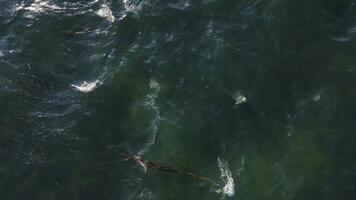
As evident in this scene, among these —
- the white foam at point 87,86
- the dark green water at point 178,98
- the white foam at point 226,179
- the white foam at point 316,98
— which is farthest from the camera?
the white foam at point 87,86

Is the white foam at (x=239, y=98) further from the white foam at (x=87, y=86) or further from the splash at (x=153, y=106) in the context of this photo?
the white foam at (x=87, y=86)

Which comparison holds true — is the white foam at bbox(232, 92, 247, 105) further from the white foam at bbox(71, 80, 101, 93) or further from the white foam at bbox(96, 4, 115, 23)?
the white foam at bbox(96, 4, 115, 23)

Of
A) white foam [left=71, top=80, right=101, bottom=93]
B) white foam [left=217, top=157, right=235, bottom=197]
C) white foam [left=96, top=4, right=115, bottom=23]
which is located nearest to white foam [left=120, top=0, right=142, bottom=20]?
white foam [left=96, top=4, right=115, bottom=23]

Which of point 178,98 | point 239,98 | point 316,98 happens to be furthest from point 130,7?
point 316,98

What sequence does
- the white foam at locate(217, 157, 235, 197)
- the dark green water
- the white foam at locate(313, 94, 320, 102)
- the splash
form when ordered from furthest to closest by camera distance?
the white foam at locate(313, 94, 320, 102) → the splash → the dark green water → the white foam at locate(217, 157, 235, 197)

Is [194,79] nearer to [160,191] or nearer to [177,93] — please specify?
[177,93]

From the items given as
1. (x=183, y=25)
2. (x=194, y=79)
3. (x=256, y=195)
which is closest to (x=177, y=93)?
(x=194, y=79)

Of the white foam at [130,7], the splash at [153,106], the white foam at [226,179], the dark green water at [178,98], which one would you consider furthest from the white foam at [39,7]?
the white foam at [226,179]
